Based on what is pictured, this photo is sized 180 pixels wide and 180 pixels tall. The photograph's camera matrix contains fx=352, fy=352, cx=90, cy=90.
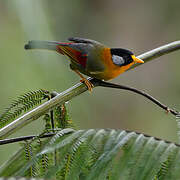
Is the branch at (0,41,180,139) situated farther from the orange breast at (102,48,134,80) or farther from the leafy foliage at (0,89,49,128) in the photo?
the orange breast at (102,48,134,80)

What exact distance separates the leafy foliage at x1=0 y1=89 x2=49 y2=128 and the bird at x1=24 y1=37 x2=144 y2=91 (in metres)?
1.06

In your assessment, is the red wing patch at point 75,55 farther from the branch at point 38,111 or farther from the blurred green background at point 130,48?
the blurred green background at point 130,48

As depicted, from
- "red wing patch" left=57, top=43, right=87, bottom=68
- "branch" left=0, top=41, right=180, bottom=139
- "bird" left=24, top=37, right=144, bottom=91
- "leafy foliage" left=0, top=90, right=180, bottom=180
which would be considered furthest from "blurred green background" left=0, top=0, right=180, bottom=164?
"leafy foliage" left=0, top=90, right=180, bottom=180

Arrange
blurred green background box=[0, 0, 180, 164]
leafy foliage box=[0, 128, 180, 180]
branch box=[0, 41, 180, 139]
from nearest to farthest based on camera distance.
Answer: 1. leafy foliage box=[0, 128, 180, 180]
2. branch box=[0, 41, 180, 139]
3. blurred green background box=[0, 0, 180, 164]

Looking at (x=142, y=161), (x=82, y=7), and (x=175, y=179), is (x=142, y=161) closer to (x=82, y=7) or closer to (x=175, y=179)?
(x=175, y=179)

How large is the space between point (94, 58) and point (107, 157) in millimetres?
1748

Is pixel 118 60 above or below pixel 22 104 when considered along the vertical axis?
below

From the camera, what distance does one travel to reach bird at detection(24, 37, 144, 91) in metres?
2.77

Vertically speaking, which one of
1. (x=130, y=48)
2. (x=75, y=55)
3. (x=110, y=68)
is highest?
(x=75, y=55)

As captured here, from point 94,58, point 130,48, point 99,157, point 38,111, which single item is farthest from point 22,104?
point 130,48

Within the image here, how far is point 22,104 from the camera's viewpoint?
1618 mm

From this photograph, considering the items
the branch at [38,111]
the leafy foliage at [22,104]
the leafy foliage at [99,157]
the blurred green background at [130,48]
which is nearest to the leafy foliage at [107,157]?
the leafy foliage at [99,157]

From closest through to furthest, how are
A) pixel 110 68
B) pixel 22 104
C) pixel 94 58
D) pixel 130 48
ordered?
1. pixel 22 104
2. pixel 110 68
3. pixel 94 58
4. pixel 130 48

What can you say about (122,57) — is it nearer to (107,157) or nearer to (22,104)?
(22,104)
